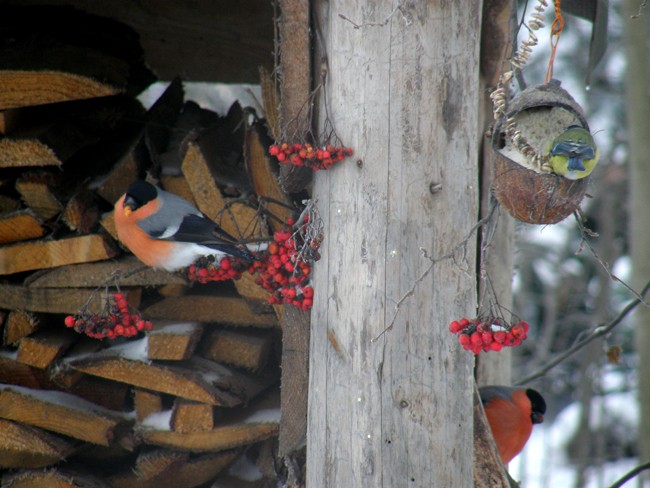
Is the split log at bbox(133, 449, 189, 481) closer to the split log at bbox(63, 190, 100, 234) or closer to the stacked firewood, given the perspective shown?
the stacked firewood

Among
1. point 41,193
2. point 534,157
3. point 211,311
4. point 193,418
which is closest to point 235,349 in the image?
point 211,311

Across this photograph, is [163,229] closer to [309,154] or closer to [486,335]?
[309,154]

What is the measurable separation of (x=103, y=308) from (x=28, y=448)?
1.82ft

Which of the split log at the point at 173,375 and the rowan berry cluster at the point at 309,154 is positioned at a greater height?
the rowan berry cluster at the point at 309,154

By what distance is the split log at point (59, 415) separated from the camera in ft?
8.55

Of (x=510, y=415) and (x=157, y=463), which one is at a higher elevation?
(x=157, y=463)

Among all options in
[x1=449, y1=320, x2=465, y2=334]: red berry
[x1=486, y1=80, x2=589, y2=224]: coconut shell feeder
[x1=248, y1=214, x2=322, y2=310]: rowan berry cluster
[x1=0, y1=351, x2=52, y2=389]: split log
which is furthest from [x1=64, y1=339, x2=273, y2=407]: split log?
[x1=486, y1=80, x2=589, y2=224]: coconut shell feeder

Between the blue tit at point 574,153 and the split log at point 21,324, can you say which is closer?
the blue tit at point 574,153

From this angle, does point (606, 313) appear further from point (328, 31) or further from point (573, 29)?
point (328, 31)

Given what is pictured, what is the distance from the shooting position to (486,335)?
167cm

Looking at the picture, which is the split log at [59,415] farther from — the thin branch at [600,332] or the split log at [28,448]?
the thin branch at [600,332]

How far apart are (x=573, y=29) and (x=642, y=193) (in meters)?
2.91

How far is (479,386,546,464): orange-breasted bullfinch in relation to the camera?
288cm

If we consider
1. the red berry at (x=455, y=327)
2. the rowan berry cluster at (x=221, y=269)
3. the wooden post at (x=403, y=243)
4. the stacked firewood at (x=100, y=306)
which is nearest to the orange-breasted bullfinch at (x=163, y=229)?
the stacked firewood at (x=100, y=306)
